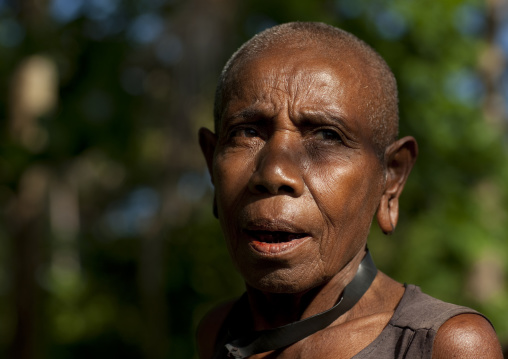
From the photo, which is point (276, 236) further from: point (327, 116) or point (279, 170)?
point (327, 116)

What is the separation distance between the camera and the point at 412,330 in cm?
211

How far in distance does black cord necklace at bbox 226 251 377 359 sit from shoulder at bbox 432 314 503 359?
355mm

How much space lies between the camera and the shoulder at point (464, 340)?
2010 millimetres

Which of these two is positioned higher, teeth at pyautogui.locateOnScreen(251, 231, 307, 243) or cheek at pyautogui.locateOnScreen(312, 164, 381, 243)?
cheek at pyautogui.locateOnScreen(312, 164, 381, 243)

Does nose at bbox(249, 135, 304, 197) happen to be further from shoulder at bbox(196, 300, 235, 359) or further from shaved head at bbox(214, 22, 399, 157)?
shoulder at bbox(196, 300, 235, 359)

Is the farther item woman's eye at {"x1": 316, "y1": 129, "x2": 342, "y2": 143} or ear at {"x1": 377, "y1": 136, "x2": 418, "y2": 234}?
ear at {"x1": 377, "y1": 136, "x2": 418, "y2": 234}

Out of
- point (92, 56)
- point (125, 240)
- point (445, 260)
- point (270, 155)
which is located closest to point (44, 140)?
point (92, 56)

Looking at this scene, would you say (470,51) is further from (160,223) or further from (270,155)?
(270,155)

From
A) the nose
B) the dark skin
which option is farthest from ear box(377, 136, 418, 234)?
the nose

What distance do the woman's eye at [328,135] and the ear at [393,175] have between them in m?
0.27

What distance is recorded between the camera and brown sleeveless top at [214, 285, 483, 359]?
2051 millimetres

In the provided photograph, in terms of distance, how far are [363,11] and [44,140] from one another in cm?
359

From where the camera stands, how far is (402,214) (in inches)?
313

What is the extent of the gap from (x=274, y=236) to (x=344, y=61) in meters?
0.63
